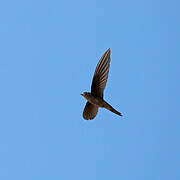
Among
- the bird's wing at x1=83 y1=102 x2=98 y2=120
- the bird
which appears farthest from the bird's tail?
the bird's wing at x1=83 y1=102 x2=98 y2=120

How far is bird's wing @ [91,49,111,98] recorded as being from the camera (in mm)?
8750

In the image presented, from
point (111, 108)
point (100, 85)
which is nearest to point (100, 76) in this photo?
point (100, 85)

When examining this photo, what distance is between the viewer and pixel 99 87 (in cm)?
894

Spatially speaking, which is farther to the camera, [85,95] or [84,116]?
[84,116]

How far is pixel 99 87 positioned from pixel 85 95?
0.38 metres

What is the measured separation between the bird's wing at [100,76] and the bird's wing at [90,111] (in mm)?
537

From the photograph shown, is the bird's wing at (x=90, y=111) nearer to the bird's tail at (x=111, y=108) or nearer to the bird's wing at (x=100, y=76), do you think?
the bird's wing at (x=100, y=76)

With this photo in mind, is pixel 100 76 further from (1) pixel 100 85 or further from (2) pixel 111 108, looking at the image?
(2) pixel 111 108

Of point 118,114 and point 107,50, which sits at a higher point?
point 107,50

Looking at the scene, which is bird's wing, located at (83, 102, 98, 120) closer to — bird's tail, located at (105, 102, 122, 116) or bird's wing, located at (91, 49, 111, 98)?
bird's wing, located at (91, 49, 111, 98)

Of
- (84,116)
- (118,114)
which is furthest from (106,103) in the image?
(84,116)

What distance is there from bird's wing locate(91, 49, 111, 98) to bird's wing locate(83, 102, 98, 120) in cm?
54

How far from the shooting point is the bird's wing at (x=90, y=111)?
9414 millimetres

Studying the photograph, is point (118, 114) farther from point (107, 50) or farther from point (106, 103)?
point (107, 50)
